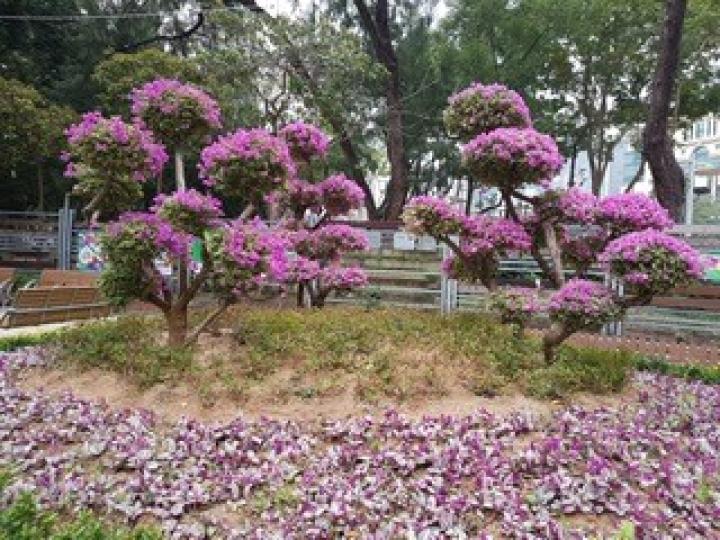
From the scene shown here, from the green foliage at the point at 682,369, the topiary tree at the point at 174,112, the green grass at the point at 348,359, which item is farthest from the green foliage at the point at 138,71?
the green foliage at the point at 682,369

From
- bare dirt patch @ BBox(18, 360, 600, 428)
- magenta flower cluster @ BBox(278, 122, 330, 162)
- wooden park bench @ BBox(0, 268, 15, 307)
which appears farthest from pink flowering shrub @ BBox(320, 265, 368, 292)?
wooden park bench @ BBox(0, 268, 15, 307)

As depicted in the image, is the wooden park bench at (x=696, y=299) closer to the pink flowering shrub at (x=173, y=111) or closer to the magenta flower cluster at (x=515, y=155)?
the magenta flower cluster at (x=515, y=155)

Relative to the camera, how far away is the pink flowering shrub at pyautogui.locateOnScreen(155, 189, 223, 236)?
438cm

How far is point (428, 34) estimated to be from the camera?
16.6 metres

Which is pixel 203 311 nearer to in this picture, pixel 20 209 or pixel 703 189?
pixel 20 209

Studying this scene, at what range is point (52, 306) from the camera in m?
7.48

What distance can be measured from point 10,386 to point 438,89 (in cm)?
1457

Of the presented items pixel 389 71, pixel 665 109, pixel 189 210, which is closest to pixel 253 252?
pixel 189 210

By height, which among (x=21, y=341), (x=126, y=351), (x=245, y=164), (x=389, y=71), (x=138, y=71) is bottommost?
(x=21, y=341)

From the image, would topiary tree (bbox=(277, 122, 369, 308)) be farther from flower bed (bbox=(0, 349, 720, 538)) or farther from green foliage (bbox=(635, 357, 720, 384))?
green foliage (bbox=(635, 357, 720, 384))

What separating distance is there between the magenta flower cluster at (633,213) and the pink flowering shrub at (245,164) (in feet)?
9.18

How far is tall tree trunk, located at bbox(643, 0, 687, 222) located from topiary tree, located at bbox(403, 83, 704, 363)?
2.96m

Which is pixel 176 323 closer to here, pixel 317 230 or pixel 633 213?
pixel 317 230

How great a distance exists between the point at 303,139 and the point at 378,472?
14.4 feet
